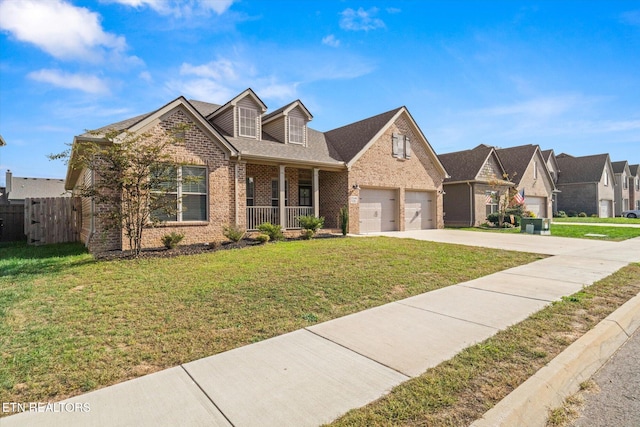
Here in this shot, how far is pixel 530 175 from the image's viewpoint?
27.1 m

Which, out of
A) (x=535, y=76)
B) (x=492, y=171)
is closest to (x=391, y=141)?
(x=535, y=76)

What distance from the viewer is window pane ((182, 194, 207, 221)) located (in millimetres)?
11703

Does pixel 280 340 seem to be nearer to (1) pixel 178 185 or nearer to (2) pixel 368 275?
(2) pixel 368 275

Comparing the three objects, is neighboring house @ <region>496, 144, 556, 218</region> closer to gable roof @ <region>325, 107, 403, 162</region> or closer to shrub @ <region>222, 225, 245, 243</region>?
gable roof @ <region>325, 107, 403, 162</region>

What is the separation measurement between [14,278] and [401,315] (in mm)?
8182

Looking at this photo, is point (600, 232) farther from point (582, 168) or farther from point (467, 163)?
point (582, 168)

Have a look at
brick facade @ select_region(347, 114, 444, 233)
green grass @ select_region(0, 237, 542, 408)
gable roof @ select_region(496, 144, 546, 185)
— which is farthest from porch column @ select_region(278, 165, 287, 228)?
gable roof @ select_region(496, 144, 546, 185)

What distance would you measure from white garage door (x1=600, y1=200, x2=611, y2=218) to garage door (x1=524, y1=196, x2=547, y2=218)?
15364mm

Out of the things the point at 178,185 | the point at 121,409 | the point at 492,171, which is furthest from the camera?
the point at 492,171

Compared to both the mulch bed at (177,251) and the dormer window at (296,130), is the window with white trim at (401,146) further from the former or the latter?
the mulch bed at (177,251)

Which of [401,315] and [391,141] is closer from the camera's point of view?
[401,315]

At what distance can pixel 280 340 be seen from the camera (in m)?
4.03

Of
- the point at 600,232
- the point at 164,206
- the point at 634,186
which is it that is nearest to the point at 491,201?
the point at 600,232

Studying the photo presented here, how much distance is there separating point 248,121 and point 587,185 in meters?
40.5
